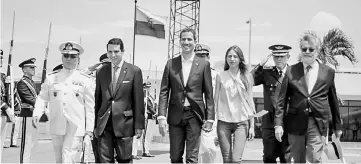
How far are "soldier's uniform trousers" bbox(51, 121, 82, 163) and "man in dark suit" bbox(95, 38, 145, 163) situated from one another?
61cm

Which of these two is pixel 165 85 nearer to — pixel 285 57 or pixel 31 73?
pixel 285 57

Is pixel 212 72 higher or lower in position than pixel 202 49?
lower

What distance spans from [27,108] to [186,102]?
17.9 ft

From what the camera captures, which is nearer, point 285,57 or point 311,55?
point 311,55

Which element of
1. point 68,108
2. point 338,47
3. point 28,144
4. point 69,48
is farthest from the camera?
point 338,47

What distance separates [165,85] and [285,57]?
2.28 m

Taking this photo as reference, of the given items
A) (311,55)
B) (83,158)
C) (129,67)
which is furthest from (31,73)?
→ (311,55)

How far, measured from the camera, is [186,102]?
631 centimetres

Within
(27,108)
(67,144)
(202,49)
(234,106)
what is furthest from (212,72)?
(27,108)

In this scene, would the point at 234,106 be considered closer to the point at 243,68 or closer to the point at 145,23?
the point at 243,68

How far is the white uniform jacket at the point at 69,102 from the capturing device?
7.05 meters

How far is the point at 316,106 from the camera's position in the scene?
6.02 metres

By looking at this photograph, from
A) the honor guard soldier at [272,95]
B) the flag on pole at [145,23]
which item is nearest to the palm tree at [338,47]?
the flag on pole at [145,23]

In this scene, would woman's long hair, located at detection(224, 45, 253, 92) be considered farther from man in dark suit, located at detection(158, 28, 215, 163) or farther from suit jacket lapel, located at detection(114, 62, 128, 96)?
suit jacket lapel, located at detection(114, 62, 128, 96)
